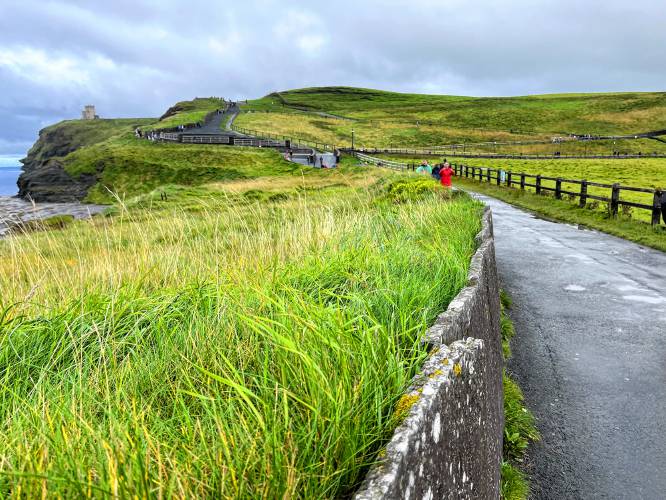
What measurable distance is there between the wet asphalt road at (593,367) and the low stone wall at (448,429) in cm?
91

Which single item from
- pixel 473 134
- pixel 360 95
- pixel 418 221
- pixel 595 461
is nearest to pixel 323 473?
pixel 595 461

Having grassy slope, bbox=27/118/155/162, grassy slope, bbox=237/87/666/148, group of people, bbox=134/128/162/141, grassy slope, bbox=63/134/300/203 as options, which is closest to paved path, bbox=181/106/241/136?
grassy slope, bbox=237/87/666/148

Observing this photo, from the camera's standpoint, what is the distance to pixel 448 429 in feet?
7.38

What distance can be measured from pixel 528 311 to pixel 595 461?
3.77 m

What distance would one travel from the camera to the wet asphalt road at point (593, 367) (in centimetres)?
392

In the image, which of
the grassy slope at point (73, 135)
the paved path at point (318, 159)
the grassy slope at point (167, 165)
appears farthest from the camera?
the grassy slope at point (73, 135)

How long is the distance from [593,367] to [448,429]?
4.29m

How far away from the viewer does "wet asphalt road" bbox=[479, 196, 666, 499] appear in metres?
3.92

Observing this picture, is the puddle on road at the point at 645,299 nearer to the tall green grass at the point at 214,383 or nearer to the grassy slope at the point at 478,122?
the tall green grass at the point at 214,383

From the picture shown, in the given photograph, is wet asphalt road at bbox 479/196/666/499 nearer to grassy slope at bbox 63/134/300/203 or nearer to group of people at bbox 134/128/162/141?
grassy slope at bbox 63/134/300/203

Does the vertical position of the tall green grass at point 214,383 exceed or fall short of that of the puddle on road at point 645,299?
it exceeds it

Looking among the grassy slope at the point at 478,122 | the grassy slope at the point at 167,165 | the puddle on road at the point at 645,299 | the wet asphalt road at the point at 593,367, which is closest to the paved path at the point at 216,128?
the grassy slope at the point at 478,122

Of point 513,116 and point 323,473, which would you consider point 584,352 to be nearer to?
point 323,473

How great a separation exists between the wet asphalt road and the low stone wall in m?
0.91
